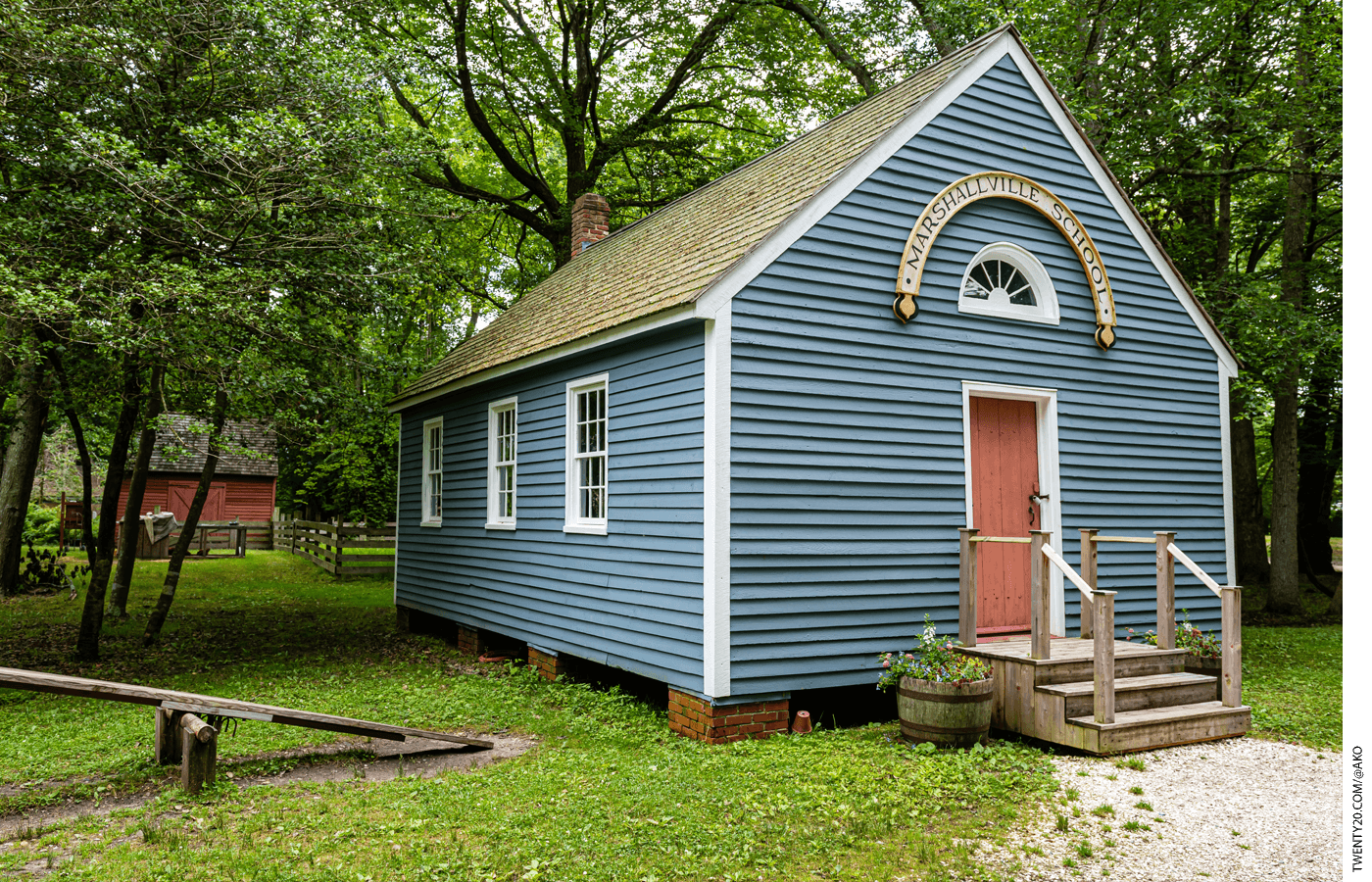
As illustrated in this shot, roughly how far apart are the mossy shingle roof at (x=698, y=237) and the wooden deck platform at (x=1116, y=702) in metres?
3.99

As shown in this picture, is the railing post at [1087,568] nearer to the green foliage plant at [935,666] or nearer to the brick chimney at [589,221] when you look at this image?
the green foliage plant at [935,666]

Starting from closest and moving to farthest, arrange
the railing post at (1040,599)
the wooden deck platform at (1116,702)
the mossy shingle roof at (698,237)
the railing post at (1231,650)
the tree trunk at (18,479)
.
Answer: the wooden deck platform at (1116,702), the railing post at (1040,599), the railing post at (1231,650), the mossy shingle roof at (698,237), the tree trunk at (18,479)

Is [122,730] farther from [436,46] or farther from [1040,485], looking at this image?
[436,46]

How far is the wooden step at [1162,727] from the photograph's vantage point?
6.63 metres

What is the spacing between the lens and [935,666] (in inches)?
275

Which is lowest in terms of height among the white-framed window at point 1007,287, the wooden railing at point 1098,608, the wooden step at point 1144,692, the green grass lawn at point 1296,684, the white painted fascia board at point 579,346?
the green grass lawn at point 1296,684

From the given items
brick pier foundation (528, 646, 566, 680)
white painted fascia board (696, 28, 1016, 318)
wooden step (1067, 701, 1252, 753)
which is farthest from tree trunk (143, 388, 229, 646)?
wooden step (1067, 701, 1252, 753)

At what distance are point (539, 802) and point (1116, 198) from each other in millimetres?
8286

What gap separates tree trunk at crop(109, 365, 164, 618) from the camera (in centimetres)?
1034

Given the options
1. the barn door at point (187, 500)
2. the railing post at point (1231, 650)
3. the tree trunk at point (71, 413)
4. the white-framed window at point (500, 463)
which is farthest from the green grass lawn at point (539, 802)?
the barn door at point (187, 500)

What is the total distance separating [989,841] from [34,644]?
12184 millimetres

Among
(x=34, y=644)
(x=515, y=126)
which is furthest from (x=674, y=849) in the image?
(x=515, y=126)

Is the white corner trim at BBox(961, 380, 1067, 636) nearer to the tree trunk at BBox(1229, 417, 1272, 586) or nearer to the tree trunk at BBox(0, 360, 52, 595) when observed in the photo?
the tree trunk at BBox(1229, 417, 1272, 586)

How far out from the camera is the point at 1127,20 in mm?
14273
